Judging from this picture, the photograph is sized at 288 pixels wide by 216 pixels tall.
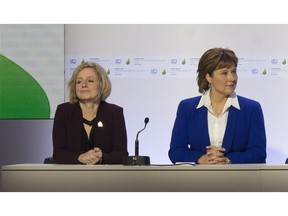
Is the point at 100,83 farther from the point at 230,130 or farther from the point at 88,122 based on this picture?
the point at 230,130

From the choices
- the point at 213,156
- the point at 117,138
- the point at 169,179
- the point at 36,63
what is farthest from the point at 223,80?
the point at 36,63

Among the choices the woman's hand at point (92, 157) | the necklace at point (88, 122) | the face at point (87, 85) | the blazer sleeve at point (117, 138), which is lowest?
the woman's hand at point (92, 157)

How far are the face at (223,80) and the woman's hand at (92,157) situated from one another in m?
0.86

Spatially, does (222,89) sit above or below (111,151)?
above

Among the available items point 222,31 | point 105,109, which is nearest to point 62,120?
point 105,109

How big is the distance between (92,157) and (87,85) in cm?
52

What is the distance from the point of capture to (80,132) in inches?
182

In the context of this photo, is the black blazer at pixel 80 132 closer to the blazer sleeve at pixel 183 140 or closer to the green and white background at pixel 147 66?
the blazer sleeve at pixel 183 140

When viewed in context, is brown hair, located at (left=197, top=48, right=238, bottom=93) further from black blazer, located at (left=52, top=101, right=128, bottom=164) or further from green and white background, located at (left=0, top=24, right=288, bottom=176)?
green and white background, located at (left=0, top=24, right=288, bottom=176)

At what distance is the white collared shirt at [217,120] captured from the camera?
4543mm

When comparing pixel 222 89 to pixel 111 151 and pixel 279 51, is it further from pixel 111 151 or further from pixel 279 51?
pixel 279 51

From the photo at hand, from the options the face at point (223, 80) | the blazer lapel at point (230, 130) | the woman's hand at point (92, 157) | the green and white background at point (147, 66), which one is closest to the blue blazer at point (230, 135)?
the blazer lapel at point (230, 130)

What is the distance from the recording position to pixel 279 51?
21.0ft

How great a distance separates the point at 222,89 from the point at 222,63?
0.55 feet
